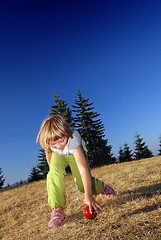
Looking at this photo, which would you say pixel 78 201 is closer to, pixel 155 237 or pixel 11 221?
pixel 11 221

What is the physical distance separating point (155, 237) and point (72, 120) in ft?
84.4

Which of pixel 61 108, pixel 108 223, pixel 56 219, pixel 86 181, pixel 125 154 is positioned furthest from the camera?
pixel 125 154

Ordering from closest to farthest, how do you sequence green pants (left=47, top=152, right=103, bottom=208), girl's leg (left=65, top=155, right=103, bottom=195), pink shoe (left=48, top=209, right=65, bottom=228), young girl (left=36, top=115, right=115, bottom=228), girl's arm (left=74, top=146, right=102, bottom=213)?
girl's arm (left=74, top=146, right=102, bottom=213), young girl (left=36, top=115, right=115, bottom=228), pink shoe (left=48, top=209, right=65, bottom=228), green pants (left=47, top=152, right=103, bottom=208), girl's leg (left=65, top=155, right=103, bottom=195)

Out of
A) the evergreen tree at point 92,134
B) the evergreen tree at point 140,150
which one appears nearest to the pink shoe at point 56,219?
Result: the evergreen tree at point 92,134

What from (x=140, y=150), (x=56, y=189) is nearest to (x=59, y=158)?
(x=56, y=189)

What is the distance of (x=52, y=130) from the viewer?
10.4 feet

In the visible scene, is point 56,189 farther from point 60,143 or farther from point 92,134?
point 92,134

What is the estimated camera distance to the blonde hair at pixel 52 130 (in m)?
3.17

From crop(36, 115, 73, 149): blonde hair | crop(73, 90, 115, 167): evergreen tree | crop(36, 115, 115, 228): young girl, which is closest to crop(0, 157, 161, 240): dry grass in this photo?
crop(36, 115, 115, 228): young girl

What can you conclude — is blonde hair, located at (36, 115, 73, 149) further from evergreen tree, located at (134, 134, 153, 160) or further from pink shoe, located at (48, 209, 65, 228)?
evergreen tree, located at (134, 134, 153, 160)

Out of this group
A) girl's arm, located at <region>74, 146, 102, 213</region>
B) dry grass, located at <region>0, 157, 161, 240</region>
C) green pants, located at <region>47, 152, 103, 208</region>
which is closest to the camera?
dry grass, located at <region>0, 157, 161, 240</region>

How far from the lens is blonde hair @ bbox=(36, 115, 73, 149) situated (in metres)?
3.17

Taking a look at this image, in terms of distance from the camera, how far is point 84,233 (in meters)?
2.64

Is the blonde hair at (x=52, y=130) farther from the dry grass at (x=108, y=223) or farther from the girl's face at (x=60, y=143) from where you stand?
the dry grass at (x=108, y=223)
